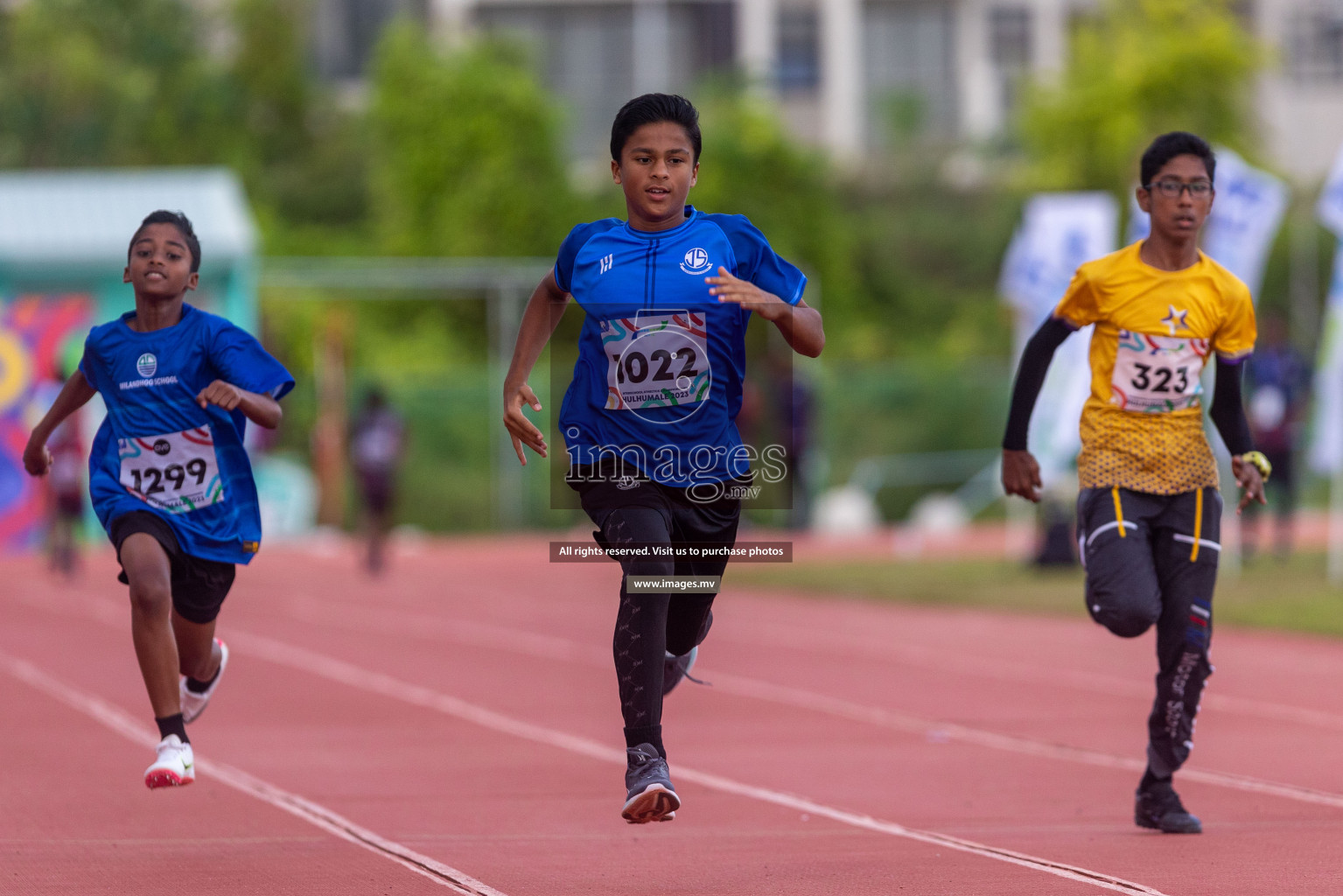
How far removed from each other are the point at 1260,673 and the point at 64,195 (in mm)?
18230

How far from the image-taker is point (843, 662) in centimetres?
1317

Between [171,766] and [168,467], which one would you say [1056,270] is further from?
[171,766]

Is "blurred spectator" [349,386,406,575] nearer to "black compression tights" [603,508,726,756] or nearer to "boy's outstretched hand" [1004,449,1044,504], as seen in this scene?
"boy's outstretched hand" [1004,449,1044,504]

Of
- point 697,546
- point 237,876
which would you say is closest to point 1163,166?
point 697,546

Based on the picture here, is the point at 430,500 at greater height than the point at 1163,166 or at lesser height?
lesser

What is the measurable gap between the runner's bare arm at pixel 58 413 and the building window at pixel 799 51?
2146 inches

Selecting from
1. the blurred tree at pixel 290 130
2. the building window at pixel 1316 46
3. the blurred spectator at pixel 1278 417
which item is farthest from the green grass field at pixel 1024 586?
the building window at pixel 1316 46

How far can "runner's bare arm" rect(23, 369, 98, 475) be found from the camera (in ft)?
22.8

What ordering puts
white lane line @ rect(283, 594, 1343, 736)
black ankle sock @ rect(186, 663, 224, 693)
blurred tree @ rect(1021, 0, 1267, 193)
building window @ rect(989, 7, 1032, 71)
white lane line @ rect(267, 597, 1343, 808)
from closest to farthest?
black ankle sock @ rect(186, 663, 224, 693)
white lane line @ rect(267, 597, 1343, 808)
white lane line @ rect(283, 594, 1343, 736)
blurred tree @ rect(1021, 0, 1267, 193)
building window @ rect(989, 7, 1032, 71)

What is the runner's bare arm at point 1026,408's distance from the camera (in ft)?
22.4

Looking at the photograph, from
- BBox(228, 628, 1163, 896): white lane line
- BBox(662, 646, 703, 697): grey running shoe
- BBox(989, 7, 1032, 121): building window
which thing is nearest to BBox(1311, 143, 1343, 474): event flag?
BBox(228, 628, 1163, 896): white lane line

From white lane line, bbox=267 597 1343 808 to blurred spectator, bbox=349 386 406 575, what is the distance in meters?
2.31

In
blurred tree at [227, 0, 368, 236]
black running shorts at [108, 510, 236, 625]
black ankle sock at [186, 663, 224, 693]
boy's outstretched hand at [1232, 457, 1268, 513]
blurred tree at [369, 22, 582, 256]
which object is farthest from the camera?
blurred tree at [227, 0, 368, 236]

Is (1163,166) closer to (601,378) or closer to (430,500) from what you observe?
(601,378)
